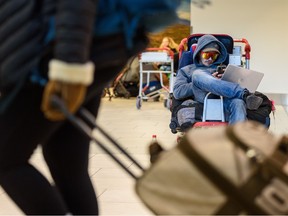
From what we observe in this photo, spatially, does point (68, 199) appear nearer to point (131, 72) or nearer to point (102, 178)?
point (102, 178)

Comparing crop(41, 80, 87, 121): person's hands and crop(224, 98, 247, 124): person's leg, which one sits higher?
crop(41, 80, 87, 121): person's hands

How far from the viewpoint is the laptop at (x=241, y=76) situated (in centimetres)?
342

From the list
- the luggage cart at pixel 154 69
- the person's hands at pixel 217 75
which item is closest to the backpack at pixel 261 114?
the person's hands at pixel 217 75

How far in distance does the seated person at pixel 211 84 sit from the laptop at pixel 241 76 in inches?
2.9

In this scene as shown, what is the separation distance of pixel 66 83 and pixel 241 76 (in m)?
2.56

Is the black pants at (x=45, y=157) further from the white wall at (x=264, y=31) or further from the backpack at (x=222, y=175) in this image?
the white wall at (x=264, y=31)

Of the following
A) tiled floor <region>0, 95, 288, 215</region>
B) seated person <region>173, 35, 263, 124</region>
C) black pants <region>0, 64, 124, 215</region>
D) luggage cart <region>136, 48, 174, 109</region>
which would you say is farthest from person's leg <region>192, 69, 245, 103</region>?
luggage cart <region>136, 48, 174, 109</region>

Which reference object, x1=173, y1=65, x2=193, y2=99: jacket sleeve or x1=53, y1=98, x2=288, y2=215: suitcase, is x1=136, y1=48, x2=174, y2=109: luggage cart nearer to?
x1=173, y1=65, x2=193, y2=99: jacket sleeve

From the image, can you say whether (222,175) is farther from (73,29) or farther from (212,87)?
(212,87)

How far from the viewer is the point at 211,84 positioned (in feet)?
11.1

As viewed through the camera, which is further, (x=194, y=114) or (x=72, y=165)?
(x=194, y=114)

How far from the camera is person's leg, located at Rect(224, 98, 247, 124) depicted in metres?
3.25

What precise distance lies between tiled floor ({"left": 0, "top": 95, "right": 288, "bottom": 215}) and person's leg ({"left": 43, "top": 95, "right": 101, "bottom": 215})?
77mm

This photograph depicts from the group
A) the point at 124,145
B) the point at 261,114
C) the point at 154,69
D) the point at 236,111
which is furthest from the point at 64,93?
the point at 154,69
